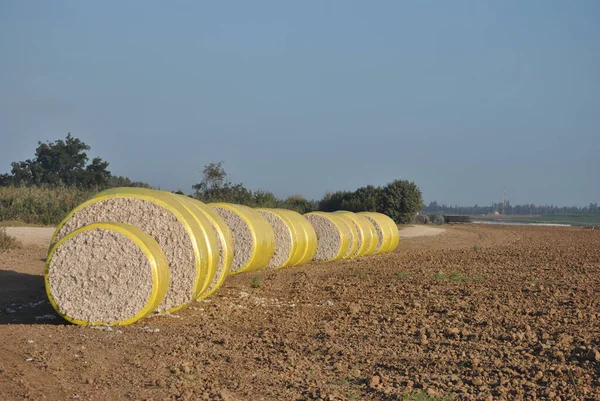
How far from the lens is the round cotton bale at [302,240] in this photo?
16938 millimetres

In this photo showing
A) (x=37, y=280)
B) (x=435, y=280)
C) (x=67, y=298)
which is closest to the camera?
(x=67, y=298)

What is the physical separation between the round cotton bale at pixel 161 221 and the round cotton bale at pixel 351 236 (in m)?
11.1

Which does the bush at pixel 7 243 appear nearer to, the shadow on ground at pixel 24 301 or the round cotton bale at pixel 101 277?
the shadow on ground at pixel 24 301

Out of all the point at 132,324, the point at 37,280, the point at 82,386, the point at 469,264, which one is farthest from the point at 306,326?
the point at 469,264

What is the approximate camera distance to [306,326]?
8.91 meters

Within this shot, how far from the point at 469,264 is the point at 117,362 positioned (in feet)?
40.9

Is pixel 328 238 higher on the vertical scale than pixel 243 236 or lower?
lower

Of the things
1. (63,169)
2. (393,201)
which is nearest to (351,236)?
(393,201)

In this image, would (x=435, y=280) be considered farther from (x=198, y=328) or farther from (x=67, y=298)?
(x=67, y=298)

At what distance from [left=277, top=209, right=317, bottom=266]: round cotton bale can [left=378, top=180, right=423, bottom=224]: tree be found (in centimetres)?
2345

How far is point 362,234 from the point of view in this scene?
21.1m

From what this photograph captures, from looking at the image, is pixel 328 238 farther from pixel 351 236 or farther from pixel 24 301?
pixel 24 301

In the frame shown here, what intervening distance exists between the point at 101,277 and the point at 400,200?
34225mm

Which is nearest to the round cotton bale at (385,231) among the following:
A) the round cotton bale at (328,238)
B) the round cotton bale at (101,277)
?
the round cotton bale at (328,238)
